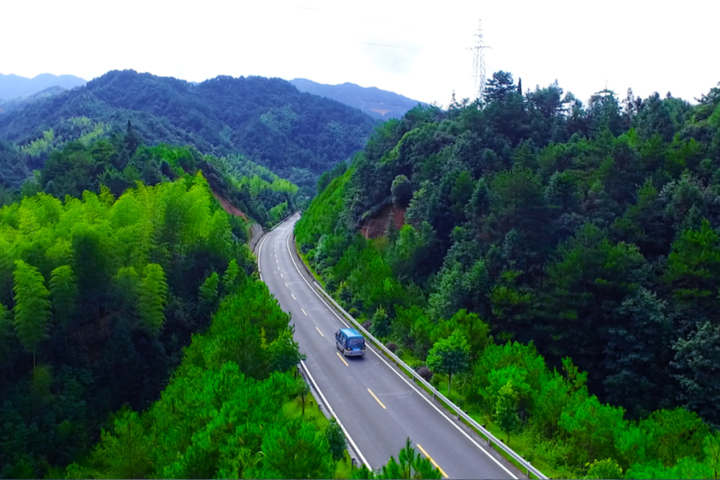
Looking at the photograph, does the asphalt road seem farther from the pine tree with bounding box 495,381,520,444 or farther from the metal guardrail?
the pine tree with bounding box 495,381,520,444

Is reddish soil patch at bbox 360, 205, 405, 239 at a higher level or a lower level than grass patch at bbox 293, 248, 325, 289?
higher

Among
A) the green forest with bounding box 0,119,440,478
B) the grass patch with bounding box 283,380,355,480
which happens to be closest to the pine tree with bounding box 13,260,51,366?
the green forest with bounding box 0,119,440,478

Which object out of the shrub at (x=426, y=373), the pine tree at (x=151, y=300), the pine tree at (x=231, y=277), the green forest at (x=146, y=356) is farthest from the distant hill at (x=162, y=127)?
the shrub at (x=426, y=373)

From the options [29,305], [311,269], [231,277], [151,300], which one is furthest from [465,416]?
[311,269]

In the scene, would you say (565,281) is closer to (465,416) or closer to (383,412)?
(465,416)

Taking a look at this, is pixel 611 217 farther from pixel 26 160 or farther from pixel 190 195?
pixel 26 160

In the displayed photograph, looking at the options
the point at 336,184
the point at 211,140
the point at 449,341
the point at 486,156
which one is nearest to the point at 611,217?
the point at 486,156
